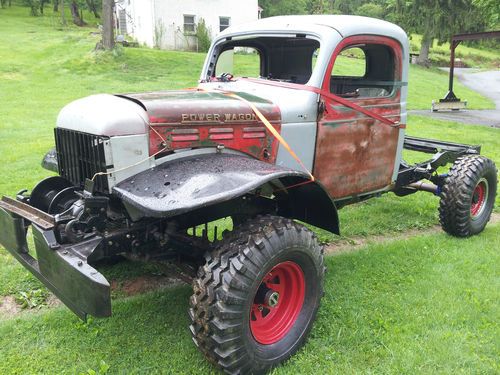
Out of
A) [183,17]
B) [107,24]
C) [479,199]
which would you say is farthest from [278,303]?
[183,17]

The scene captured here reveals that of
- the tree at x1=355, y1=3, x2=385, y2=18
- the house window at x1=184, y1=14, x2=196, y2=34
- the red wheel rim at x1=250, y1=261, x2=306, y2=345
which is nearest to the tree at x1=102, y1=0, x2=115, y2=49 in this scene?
the house window at x1=184, y1=14, x2=196, y2=34

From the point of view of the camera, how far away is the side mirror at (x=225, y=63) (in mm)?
4732

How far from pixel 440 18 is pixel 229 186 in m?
32.6

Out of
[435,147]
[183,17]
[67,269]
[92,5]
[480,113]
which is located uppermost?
[92,5]

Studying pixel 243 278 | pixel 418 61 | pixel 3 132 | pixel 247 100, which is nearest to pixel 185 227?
pixel 243 278

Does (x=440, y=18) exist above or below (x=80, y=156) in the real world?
above

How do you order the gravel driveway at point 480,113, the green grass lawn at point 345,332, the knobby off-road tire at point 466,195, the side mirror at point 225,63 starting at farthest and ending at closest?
the gravel driveway at point 480,113
the knobby off-road tire at point 466,195
the side mirror at point 225,63
the green grass lawn at point 345,332

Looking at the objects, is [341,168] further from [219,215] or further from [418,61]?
[418,61]

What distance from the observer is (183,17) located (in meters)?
25.8

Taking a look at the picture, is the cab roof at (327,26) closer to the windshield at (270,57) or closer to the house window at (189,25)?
the windshield at (270,57)

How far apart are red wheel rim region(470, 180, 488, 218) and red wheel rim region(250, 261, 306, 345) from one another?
306 cm

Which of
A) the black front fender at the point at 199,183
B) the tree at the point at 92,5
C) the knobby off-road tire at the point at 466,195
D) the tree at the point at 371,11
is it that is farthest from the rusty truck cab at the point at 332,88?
the tree at the point at 371,11

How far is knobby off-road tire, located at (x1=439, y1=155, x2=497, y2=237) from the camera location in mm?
4969

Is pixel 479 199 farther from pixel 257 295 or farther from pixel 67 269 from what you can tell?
pixel 67 269
